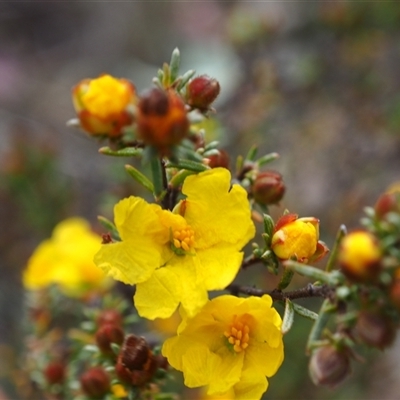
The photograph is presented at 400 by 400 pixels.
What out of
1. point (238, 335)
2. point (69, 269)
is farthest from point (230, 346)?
point (69, 269)

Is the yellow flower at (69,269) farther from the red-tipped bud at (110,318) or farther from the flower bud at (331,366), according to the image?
the flower bud at (331,366)

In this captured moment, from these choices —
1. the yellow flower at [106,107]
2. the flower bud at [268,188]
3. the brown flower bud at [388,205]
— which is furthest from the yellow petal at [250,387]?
the yellow flower at [106,107]

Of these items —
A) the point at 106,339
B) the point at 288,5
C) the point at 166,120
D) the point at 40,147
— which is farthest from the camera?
the point at 288,5

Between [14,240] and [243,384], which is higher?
[243,384]

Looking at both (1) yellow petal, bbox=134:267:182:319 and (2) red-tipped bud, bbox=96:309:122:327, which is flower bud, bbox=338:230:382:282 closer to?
(1) yellow petal, bbox=134:267:182:319

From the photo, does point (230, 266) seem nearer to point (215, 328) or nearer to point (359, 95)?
point (215, 328)

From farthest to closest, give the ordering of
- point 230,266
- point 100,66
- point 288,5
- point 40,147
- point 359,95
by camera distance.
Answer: point 100,66, point 288,5, point 359,95, point 40,147, point 230,266

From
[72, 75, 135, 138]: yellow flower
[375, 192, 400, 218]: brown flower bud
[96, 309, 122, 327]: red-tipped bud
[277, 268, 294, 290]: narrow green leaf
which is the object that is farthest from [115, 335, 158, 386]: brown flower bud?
[375, 192, 400, 218]: brown flower bud

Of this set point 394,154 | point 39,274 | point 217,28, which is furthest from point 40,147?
point 217,28
